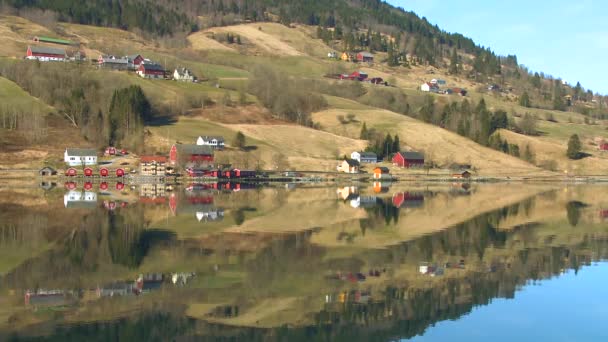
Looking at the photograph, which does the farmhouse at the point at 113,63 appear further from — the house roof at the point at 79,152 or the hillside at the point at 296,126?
the house roof at the point at 79,152

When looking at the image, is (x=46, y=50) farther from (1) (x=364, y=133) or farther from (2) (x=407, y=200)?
(2) (x=407, y=200)

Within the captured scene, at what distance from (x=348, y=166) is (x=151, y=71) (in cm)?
5701

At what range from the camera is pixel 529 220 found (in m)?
46.9

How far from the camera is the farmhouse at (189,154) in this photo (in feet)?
306

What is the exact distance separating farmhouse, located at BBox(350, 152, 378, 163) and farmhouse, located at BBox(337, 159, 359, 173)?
13.5 feet

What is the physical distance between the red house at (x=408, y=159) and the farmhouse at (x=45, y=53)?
71635 millimetres

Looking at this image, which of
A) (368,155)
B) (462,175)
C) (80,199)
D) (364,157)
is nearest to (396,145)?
(368,155)

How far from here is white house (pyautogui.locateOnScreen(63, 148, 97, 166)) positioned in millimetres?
90438

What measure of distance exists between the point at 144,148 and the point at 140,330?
82201mm

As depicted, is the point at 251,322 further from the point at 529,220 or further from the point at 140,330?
the point at 529,220

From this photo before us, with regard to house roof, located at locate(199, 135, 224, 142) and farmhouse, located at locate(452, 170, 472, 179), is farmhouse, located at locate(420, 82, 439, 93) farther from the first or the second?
house roof, located at locate(199, 135, 224, 142)

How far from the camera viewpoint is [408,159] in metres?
110

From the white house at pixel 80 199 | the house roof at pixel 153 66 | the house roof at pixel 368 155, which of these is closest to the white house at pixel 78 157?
the white house at pixel 80 199

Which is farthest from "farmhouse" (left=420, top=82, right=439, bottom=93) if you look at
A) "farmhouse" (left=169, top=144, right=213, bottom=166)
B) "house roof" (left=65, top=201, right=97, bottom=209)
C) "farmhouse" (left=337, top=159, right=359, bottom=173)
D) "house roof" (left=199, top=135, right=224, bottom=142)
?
"house roof" (left=65, top=201, right=97, bottom=209)
